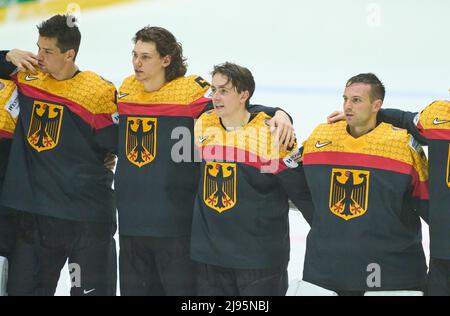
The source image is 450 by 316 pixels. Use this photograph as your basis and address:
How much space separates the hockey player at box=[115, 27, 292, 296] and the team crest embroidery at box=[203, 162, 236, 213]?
0.67ft

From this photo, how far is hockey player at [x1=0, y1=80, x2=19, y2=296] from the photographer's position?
3.84 metres

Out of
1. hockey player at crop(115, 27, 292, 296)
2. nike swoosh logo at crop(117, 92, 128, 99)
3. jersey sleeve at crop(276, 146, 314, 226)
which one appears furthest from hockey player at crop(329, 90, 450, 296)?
nike swoosh logo at crop(117, 92, 128, 99)

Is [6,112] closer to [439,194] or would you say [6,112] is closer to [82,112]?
[82,112]

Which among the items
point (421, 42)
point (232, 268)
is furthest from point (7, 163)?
point (421, 42)

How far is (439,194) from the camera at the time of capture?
130 inches

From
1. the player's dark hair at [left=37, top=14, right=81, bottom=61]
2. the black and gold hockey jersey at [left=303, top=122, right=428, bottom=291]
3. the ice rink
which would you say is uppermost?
the ice rink

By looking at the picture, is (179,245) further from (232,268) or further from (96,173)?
(96,173)

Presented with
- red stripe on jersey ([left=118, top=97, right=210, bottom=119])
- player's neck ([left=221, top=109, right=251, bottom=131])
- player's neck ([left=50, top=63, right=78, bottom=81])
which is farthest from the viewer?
player's neck ([left=50, top=63, right=78, bottom=81])

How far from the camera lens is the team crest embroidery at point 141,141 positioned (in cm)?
368

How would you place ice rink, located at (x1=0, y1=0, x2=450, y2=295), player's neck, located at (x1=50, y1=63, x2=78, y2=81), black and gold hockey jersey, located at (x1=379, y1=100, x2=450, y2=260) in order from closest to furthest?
black and gold hockey jersey, located at (x1=379, y1=100, x2=450, y2=260) → player's neck, located at (x1=50, y1=63, x2=78, y2=81) → ice rink, located at (x1=0, y1=0, x2=450, y2=295)

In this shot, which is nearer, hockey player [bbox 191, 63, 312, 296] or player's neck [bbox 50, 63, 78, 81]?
hockey player [bbox 191, 63, 312, 296]

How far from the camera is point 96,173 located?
3.86 meters

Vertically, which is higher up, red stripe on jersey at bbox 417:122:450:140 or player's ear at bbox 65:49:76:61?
player's ear at bbox 65:49:76:61

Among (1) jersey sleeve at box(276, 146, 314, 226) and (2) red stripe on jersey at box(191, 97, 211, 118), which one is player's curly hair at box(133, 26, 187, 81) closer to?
(2) red stripe on jersey at box(191, 97, 211, 118)
